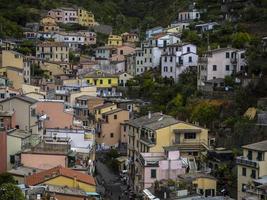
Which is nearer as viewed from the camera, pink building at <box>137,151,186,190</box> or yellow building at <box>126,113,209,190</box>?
pink building at <box>137,151,186,190</box>

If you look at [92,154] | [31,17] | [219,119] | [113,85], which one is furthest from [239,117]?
[31,17]

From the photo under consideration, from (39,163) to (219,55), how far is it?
1947 centimetres

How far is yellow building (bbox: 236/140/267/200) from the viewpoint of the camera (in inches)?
1082

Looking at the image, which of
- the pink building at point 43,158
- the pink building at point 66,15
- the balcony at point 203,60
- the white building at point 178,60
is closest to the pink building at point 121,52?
the white building at point 178,60

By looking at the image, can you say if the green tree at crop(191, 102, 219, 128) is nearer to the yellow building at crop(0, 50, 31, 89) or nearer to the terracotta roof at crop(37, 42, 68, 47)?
the yellow building at crop(0, 50, 31, 89)

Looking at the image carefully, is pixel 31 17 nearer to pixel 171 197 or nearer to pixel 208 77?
pixel 208 77

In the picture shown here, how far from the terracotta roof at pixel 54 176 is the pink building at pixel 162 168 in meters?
4.36

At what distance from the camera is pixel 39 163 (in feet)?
96.1

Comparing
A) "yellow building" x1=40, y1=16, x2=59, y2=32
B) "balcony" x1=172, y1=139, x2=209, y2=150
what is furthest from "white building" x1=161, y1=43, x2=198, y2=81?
"yellow building" x1=40, y1=16, x2=59, y2=32

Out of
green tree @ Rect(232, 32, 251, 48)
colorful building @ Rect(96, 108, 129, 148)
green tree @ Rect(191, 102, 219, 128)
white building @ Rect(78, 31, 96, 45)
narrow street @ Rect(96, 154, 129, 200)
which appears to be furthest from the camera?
white building @ Rect(78, 31, 96, 45)

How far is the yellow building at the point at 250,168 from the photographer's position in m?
27.5

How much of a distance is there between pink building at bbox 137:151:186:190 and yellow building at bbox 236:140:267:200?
3271 mm

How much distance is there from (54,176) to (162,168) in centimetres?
656

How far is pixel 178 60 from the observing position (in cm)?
5056
